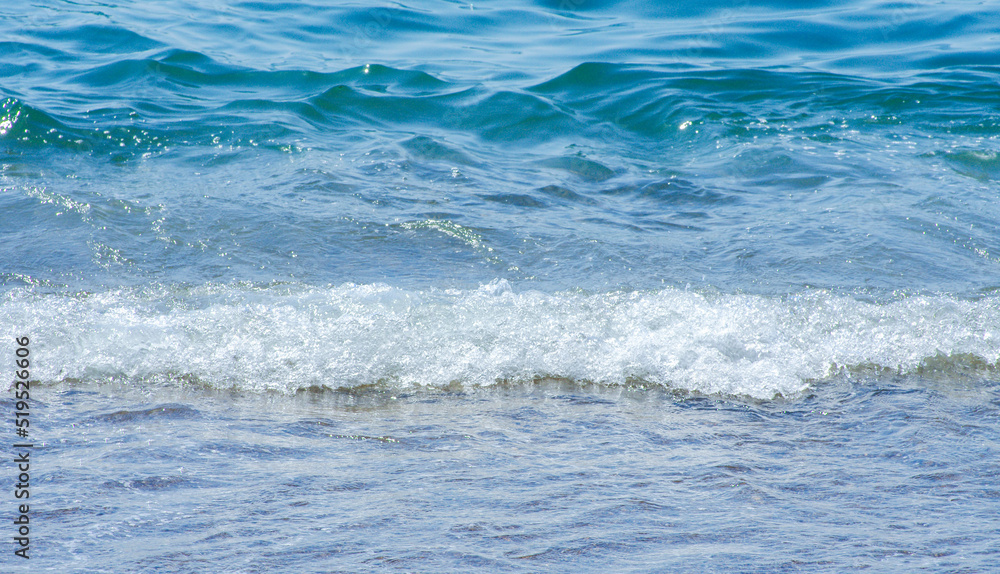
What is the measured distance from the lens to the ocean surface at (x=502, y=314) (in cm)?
209

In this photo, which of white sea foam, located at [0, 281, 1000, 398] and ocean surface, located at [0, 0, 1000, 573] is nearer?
ocean surface, located at [0, 0, 1000, 573]

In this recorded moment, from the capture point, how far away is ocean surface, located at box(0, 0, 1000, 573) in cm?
209

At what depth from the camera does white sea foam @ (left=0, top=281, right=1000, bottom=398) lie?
128 inches

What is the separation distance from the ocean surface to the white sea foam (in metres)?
0.02

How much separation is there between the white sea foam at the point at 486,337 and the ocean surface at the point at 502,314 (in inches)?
0.7

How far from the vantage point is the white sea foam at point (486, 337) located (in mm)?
3242

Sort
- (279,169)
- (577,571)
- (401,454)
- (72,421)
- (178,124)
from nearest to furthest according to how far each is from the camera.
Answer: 1. (577,571)
2. (401,454)
3. (72,421)
4. (279,169)
5. (178,124)

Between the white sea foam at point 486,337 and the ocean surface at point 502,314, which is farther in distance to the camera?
the white sea foam at point 486,337

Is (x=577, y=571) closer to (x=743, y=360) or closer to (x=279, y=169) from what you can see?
(x=743, y=360)

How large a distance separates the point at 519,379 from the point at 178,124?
5.24 meters

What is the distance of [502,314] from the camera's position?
3.64 metres

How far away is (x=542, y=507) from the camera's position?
2170 millimetres

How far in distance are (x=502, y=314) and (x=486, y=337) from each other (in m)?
0.20

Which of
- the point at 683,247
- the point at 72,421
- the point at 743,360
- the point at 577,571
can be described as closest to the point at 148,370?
the point at 72,421
